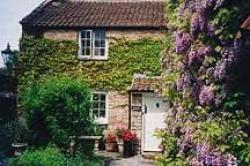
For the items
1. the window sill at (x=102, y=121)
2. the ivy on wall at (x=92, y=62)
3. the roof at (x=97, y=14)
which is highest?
the roof at (x=97, y=14)

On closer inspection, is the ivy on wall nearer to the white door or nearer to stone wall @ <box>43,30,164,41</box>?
stone wall @ <box>43,30,164,41</box>

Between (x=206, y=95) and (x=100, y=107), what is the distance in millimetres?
17797

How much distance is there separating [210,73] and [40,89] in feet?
38.6

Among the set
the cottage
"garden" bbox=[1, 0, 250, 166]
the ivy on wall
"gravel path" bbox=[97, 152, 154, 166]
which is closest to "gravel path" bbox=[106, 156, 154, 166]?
"gravel path" bbox=[97, 152, 154, 166]

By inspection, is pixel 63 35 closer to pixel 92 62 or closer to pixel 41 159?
pixel 92 62

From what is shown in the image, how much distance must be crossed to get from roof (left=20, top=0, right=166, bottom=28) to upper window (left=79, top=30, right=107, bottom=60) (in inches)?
20.4

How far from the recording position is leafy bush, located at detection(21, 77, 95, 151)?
63.5 ft

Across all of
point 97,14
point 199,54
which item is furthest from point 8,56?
point 199,54

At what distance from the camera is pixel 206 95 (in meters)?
8.91

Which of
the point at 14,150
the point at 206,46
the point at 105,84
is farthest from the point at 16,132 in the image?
the point at 206,46

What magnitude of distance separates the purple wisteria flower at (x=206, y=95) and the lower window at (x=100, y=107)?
17.3m

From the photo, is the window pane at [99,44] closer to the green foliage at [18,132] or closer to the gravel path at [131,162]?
the gravel path at [131,162]

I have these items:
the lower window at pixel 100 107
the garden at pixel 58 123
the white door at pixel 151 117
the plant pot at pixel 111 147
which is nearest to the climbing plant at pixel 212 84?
the garden at pixel 58 123

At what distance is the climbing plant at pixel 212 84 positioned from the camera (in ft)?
27.2
